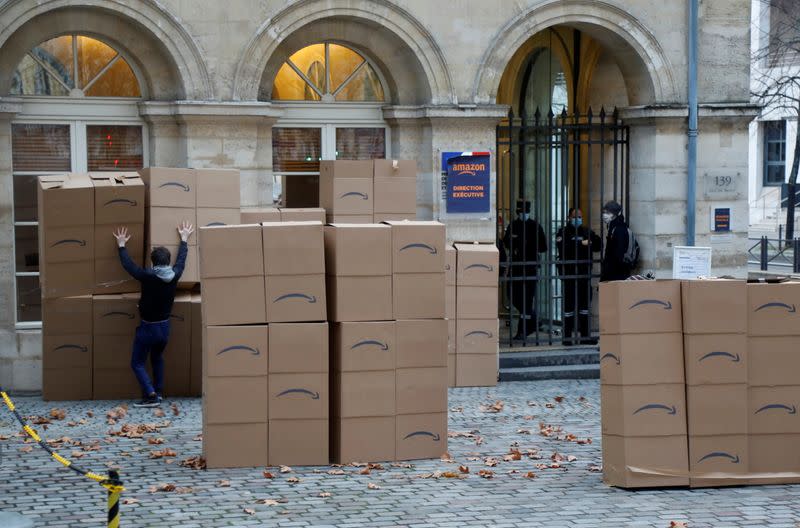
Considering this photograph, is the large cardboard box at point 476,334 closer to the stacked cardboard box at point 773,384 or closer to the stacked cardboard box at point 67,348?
the stacked cardboard box at point 67,348

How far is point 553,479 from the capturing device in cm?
959

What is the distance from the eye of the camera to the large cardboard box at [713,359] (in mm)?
9258

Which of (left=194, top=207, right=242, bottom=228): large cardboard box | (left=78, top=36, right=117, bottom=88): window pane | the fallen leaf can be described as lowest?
the fallen leaf

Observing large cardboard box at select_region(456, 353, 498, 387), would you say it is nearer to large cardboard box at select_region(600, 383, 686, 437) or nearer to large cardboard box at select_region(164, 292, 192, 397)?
large cardboard box at select_region(164, 292, 192, 397)

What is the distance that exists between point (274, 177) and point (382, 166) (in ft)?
5.95

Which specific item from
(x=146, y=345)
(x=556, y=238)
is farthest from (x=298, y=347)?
(x=556, y=238)

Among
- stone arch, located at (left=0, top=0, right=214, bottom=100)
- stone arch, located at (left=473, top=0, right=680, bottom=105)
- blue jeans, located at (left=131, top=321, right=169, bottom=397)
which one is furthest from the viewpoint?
stone arch, located at (left=473, top=0, right=680, bottom=105)

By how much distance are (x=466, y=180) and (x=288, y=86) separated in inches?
88.8

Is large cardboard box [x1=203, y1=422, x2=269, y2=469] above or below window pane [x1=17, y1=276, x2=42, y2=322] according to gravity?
below

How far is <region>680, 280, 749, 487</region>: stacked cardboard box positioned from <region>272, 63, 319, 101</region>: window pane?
6.92 m

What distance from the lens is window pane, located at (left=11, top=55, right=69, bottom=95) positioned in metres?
13.9

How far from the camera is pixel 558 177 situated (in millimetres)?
17703

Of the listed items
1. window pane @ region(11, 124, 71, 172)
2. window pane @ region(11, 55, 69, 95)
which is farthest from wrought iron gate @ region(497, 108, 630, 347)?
window pane @ region(11, 55, 69, 95)

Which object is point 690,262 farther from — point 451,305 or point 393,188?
point 393,188
